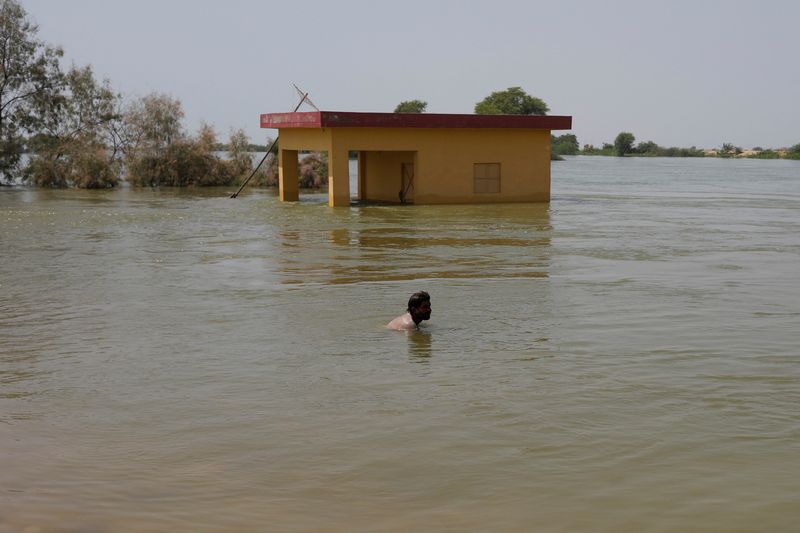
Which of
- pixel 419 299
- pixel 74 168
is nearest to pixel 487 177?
pixel 419 299

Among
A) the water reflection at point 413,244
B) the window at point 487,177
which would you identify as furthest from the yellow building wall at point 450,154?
the water reflection at point 413,244

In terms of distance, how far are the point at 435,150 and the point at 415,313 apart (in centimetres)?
2267

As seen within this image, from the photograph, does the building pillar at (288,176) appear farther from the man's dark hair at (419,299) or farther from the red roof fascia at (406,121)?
the man's dark hair at (419,299)

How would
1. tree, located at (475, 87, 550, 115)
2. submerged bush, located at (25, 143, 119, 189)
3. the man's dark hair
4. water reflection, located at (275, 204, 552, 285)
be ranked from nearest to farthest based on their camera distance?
the man's dark hair → water reflection, located at (275, 204, 552, 285) → submerged bush, located at (25, 143, 119, 189) → tree, located at (475, 87, 550, 115)

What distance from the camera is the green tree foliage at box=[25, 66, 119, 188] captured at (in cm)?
4838

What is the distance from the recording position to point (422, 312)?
11516mm

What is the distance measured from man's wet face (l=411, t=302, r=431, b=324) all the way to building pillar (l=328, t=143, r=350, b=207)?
68.3 ft

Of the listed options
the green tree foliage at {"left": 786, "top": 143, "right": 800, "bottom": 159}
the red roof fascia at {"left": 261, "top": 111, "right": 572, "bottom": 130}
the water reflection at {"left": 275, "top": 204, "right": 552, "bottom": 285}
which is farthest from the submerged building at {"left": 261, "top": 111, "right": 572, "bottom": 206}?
the green tree foliage at {"left": 786, "top": 143, "right": 800, "bottom": 159}

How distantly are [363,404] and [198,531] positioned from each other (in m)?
3.02

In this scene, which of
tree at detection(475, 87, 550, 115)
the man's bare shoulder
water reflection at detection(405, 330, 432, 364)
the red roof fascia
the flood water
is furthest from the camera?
tree at detection(475, 87, 550, 115)

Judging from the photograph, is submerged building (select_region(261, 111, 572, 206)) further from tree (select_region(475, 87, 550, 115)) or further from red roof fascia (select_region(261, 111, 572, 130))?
tree (select_region(475, 87, 550, 115))

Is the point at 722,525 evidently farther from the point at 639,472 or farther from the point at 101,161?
the point at 101,161

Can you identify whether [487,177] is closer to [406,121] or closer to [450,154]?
[450,154]

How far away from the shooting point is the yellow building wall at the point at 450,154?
32.6 m
